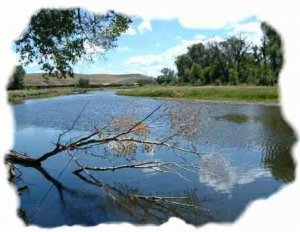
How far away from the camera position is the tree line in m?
49.0

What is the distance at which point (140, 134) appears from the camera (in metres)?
9.90

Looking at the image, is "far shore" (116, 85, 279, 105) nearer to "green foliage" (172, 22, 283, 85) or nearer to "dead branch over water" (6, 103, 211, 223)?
"green foliage" (172, 22, 283, 85)

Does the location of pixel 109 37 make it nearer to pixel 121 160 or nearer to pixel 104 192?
pixel 104 192

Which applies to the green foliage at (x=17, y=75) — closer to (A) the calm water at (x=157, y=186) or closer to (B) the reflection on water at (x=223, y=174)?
(A) the calm water at (x=157, y=186)

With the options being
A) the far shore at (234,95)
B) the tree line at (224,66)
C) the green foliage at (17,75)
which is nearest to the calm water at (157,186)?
the green foliage at (17,75)

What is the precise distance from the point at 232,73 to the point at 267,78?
7081mm

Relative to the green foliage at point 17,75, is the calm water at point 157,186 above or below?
below

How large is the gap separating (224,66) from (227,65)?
0.55m

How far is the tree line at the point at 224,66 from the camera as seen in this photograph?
4899 centimetres

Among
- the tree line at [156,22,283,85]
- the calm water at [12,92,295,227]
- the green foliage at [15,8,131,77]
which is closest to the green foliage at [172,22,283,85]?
the tree line at [156,22,283,85]

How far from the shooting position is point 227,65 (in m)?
55.9

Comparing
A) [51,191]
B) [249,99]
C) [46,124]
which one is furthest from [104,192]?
[249,99]

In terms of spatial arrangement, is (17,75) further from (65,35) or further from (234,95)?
(234,95)

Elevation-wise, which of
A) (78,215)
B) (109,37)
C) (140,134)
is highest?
(109,37)
